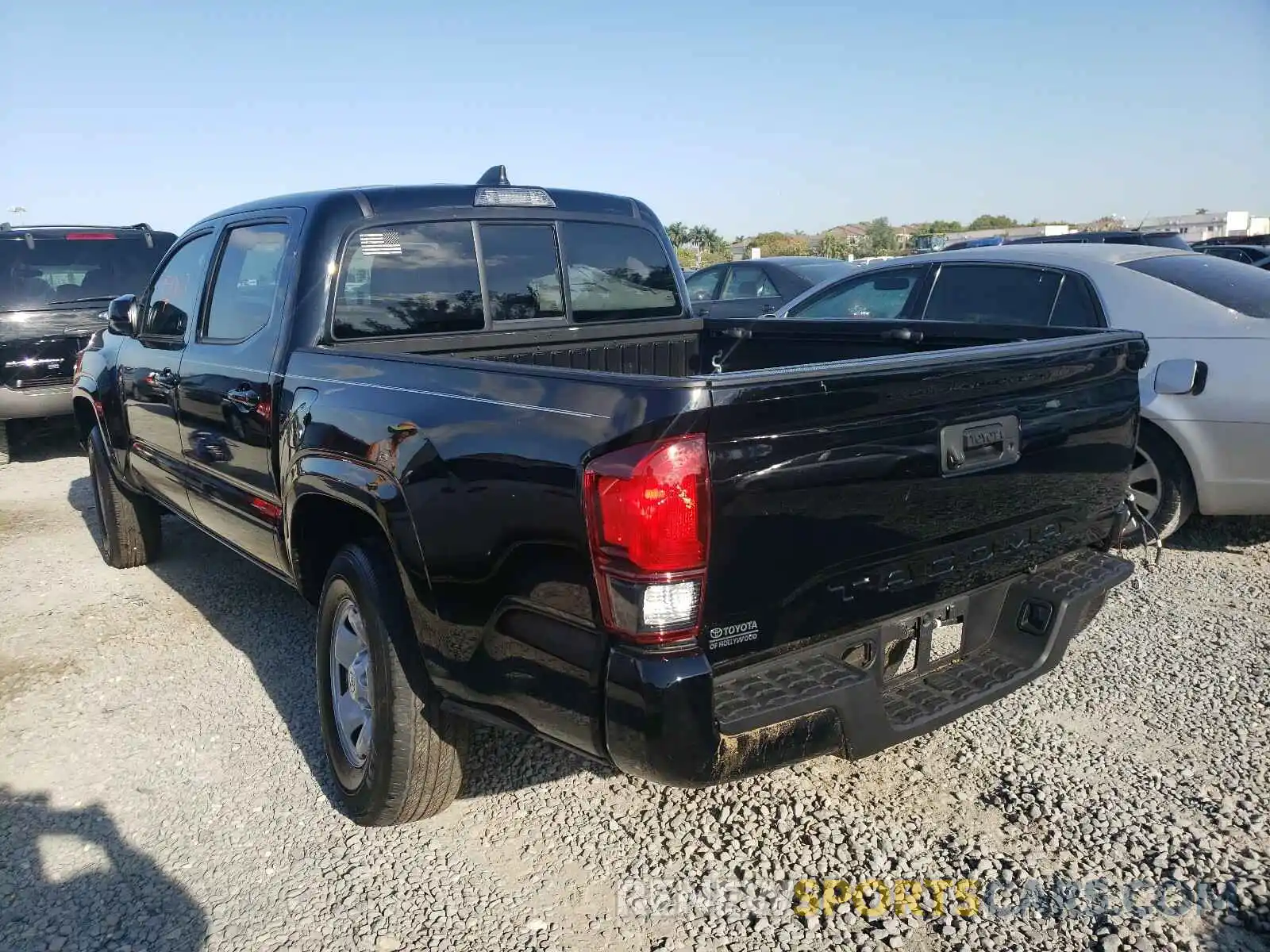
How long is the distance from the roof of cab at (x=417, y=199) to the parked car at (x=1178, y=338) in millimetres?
1402

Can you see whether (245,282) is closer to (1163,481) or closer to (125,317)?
(125,317)

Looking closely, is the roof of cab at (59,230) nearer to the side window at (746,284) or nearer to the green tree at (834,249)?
the side window at (746,284)

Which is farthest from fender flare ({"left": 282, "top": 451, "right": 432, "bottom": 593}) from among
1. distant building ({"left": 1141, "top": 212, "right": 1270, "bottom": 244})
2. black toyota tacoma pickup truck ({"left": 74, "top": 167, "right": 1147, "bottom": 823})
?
distant building ({"left": 1141, "top": 212, "right": 1270, "bottom": 244})

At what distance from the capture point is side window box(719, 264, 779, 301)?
11.1 m

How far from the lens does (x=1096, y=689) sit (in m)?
3.69

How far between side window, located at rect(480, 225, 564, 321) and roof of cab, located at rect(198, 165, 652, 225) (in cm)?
13

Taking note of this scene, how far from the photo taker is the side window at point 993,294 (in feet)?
17.4

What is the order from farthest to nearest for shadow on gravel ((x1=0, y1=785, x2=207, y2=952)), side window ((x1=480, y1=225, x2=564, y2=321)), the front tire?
side window ((x1=480, y1=225, x2=564, y2=321))
the front tire
shadow on gravel ((x1=0, y1=785, x2=207, y2=952))

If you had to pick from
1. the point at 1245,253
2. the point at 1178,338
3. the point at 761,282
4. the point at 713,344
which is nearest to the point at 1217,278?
the point at 1178,338

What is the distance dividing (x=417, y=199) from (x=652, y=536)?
2178mm

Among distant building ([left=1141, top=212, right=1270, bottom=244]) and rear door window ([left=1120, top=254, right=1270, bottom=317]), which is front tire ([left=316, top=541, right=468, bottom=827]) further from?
distant building ([left=1141, top=212, right=1270, bottom=244])

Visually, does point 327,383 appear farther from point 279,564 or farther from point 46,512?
point 46,512

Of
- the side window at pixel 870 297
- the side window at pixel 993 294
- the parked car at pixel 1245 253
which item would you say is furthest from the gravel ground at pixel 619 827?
the parked car at pixel 1245 253

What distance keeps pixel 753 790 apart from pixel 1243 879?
1356 mm
